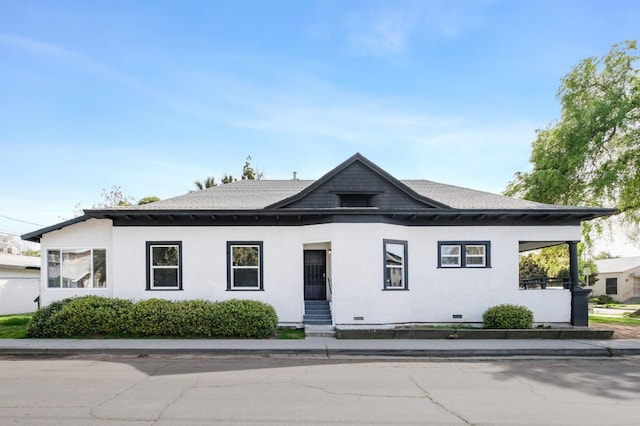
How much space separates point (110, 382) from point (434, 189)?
49.8 ft

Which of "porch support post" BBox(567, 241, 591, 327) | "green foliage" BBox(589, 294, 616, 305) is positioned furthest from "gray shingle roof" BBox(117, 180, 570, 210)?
"green foliage" BBox(589, 294, 616, 305)

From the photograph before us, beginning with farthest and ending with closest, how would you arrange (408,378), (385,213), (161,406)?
(385,213), (408,378), (161,406)

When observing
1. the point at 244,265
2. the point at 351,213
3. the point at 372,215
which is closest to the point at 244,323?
the point at 244,265

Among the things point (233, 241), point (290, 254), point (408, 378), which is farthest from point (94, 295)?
point (408, 378)

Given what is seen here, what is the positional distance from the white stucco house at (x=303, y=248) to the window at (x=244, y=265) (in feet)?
0.11

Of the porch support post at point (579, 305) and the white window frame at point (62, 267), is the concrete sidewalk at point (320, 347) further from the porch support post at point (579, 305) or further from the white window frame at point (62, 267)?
the white window frame at point (62, 267)

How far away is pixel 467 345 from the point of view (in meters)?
13.5

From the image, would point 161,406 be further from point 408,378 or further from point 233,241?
point 233,241

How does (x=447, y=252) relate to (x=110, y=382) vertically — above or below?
above

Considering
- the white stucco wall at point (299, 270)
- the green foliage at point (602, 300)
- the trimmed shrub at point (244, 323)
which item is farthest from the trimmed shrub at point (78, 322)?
the green foliage at point (602, 300)

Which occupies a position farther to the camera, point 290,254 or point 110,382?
point 290,254

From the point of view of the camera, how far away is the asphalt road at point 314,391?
7.03 metres

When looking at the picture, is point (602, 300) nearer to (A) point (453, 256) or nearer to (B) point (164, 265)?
(A) point (453, 256)

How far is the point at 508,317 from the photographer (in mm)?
15930
